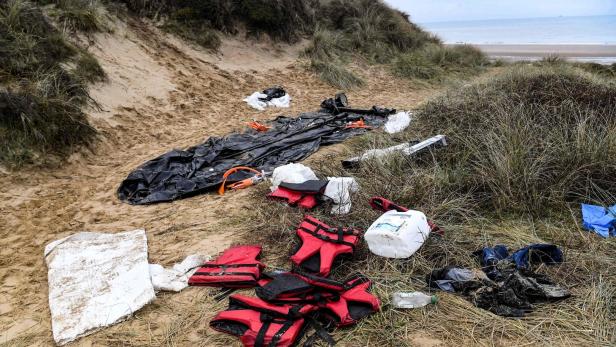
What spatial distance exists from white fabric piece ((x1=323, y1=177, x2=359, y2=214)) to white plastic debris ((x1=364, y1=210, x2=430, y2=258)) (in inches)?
22.8

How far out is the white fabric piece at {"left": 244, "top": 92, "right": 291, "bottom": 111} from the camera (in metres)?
7.25

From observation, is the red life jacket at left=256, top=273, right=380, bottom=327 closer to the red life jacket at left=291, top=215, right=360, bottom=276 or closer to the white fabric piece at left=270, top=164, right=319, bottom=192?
the red life jacket at left=291, top=215, right=360, bottom=276

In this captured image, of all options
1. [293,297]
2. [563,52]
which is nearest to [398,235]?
[293,297]

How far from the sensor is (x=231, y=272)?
2.58m

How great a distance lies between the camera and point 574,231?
3012 millimetres

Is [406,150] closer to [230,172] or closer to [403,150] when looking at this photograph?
[403,150]

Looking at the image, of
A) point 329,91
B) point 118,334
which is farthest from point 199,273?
point 329,91

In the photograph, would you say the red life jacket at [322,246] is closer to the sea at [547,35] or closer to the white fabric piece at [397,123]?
the white fabric piece at [397,123]

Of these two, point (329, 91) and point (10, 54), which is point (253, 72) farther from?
point (10, 54)

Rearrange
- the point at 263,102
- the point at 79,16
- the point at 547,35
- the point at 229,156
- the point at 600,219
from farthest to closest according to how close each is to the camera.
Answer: the point at 547,35, the point at 263,102, the point at 79,16, the point at 229,156, the point at 600,219

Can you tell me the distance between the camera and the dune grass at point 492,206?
213cm

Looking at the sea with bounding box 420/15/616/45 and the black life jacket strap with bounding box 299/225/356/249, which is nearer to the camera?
the black life jacket strap with bounding box 299/225/356/249

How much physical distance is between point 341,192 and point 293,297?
131 centimetres

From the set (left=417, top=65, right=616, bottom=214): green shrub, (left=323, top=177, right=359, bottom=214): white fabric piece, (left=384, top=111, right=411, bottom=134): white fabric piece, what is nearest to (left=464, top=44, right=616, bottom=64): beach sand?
(left=384, top=111, right=411, bottom=134): white fabric piece
